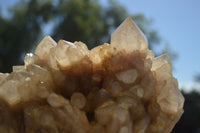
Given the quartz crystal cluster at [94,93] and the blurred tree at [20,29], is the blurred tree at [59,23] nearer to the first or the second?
the blurred tree at [20,29]

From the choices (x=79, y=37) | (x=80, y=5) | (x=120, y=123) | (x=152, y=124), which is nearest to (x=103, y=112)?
(x=120, y=123)

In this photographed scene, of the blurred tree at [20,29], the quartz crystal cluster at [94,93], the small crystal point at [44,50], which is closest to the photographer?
the quartz crystal cluster at [94,93]

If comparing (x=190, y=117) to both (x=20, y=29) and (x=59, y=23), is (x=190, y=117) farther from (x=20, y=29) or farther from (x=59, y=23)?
(x=20, y=29)

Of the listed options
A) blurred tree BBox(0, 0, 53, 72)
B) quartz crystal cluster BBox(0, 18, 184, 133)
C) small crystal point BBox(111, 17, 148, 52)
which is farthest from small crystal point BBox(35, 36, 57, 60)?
blurred tree BBox(0, 0, 53, 72)

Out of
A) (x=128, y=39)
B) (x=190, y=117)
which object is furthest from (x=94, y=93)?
(x=190, y=117)

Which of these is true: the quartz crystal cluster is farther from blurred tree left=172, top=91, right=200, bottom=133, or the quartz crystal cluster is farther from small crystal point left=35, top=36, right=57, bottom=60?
blurred tree left=172, top=91, right=200, bottom=133

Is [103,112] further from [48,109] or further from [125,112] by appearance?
[48,109]

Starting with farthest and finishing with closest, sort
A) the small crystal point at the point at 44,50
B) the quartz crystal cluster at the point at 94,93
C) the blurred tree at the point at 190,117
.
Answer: the blurred tree at the point at 190,117 → the small crystal point at the point at 44,50 → the quartz crystal cluster at the point at 94,93

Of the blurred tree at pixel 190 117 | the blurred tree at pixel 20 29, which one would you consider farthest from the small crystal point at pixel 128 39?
the blurred tree at pixel 190 117
